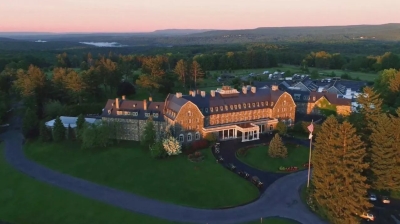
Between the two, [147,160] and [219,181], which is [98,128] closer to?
[147,160]

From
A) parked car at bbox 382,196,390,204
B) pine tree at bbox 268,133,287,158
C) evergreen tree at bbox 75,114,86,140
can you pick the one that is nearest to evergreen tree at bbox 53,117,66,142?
evergreen tree at bbox 75,114,86,140

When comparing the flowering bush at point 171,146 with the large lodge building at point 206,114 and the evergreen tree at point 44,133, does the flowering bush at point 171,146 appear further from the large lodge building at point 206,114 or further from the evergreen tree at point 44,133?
the evergreen tree at point 44,133

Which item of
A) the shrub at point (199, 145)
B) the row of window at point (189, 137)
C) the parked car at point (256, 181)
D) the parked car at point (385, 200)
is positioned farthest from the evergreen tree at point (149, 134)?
the parked car at point (385, 200)

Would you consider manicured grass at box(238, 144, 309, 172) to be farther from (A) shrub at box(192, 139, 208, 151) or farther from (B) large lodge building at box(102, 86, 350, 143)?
(A) shrub at box(192, 139, 208, 151)

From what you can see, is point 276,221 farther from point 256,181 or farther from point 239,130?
point 239,130

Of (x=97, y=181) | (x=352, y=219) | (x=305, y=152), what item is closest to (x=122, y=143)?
(x=97, y=181)
